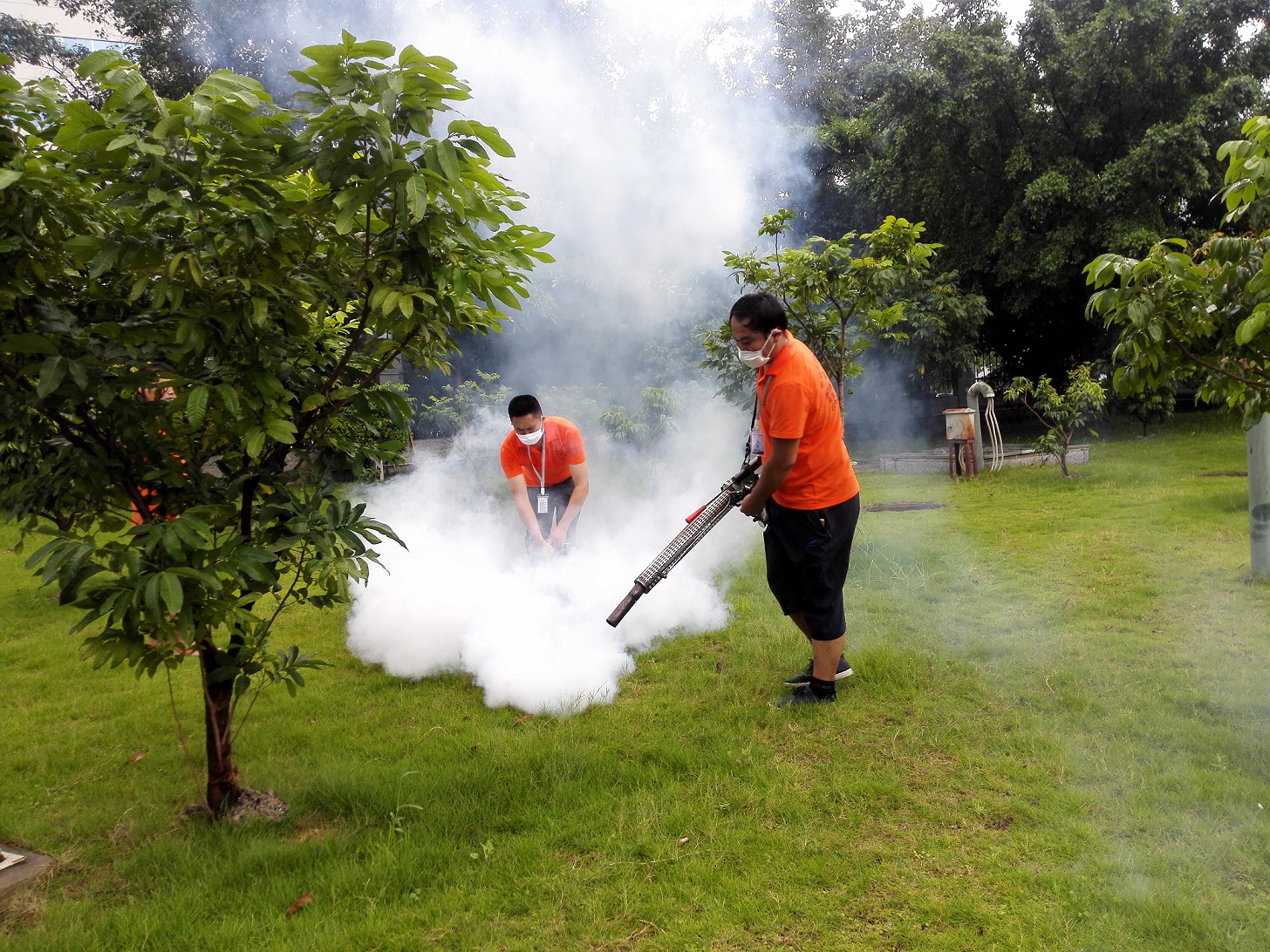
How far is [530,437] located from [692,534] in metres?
1.80

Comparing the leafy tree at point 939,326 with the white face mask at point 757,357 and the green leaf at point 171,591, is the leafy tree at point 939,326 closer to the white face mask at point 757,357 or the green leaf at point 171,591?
the white face mask at point 757,357

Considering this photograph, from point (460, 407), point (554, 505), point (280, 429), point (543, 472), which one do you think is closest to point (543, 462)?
point (543, 472)

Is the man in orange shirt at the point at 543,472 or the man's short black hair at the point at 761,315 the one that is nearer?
the man's short black hair at the point at 761,315

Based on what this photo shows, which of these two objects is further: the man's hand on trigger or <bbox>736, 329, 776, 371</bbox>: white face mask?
the man's hand on trigger

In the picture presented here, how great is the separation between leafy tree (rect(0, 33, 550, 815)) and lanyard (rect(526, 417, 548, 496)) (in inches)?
97.2

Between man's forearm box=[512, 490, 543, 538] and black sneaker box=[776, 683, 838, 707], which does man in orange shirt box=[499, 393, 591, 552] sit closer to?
man's forearm box=[512, 490, 543, 538]

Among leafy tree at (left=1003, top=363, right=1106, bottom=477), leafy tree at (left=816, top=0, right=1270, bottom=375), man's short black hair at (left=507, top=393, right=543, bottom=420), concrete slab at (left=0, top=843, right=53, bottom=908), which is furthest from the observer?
leafy tree at (left=816, top=0, right=1270, bottom=375)

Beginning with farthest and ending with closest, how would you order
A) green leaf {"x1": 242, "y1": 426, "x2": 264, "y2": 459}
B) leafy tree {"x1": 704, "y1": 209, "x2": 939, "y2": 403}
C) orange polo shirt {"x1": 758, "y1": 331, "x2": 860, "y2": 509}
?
leafy tree {"x1": 704, "y1": 209, "x2": 939, "y2": 403} → orange polo shirt {"x1": 758, "y1": 331, "x2": 860, "y2": 509} → green leaf {"x1": 242, "y1": 426, "x2": 264, "y2": 459}

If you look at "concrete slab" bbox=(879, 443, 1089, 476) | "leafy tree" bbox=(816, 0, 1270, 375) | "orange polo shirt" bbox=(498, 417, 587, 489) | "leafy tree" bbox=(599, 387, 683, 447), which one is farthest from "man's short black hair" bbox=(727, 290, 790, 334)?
"leafy tree" bbox=(816, 0, 1270, 375)

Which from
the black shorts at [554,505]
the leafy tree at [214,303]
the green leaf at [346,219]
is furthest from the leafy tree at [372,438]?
the black shorts at [554,505]

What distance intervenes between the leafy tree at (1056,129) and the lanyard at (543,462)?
11.8m

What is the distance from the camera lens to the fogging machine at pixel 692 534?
4.00 metres

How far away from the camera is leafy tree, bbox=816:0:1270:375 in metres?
13.8

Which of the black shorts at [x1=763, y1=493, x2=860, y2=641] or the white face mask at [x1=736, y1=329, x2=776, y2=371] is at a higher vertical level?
the white face mask at [x1=736, y1=329, x2=776, y2=371]
